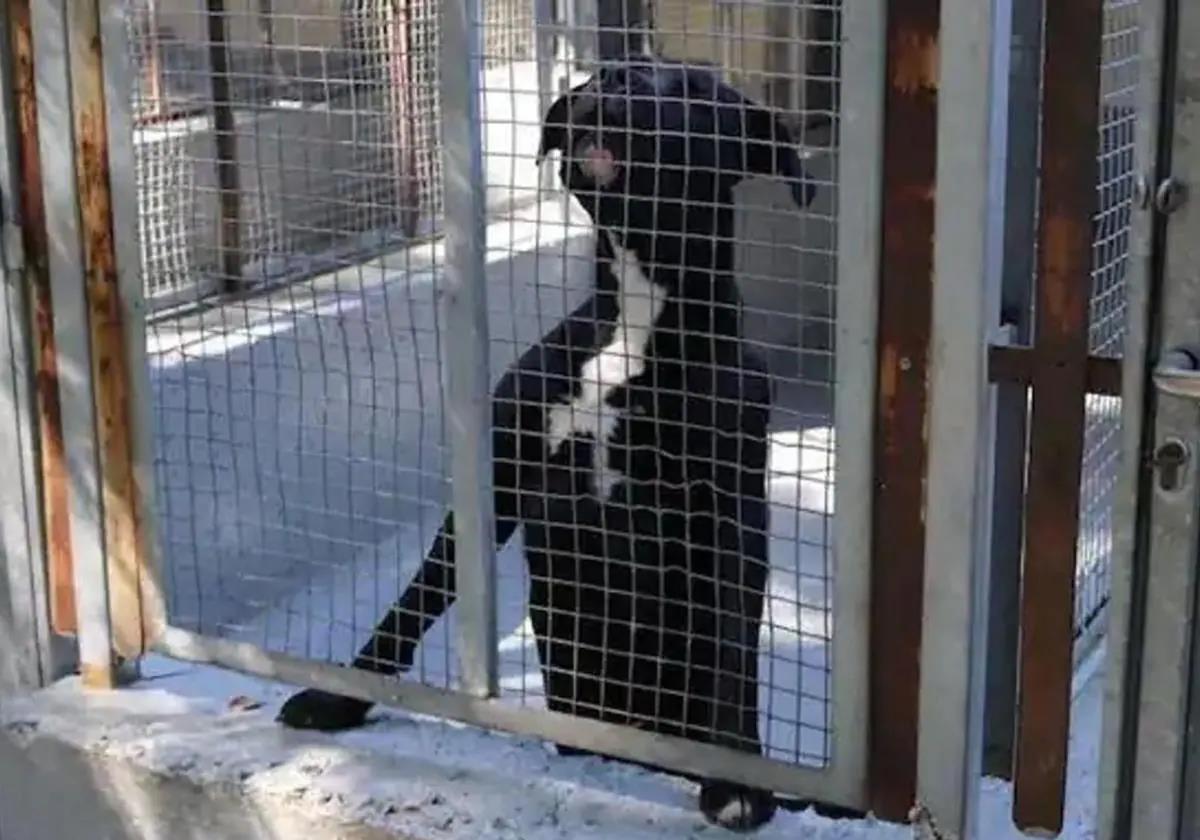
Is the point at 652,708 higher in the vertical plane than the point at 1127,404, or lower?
lower

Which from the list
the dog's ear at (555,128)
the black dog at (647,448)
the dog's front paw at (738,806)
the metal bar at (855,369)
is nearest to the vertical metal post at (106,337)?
the black dog at (647,448)

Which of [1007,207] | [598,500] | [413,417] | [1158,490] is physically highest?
[1007,207]

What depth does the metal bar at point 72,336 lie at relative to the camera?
2830 mm

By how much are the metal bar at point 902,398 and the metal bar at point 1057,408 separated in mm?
133

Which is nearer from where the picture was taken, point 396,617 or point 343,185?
point 396,617

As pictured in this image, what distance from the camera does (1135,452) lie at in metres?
2.13

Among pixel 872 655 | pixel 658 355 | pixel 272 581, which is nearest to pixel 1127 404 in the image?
pixel 872 655

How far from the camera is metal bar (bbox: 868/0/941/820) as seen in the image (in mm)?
2201

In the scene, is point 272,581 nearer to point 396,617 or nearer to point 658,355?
point 396,617

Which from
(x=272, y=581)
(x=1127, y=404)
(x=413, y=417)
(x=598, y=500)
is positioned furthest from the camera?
(x=413, y=417)

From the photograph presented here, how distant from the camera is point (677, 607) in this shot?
275 cm

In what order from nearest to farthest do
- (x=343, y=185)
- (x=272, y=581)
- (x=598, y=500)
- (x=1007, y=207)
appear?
1. (x=1007, y=207)
2. (x=598, y=500)
3. (x=272, y=581)
4. (x=343, y=185)

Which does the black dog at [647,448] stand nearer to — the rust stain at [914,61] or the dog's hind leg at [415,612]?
the dog's hind leg at [415,612]

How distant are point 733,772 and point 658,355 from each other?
59 cm
